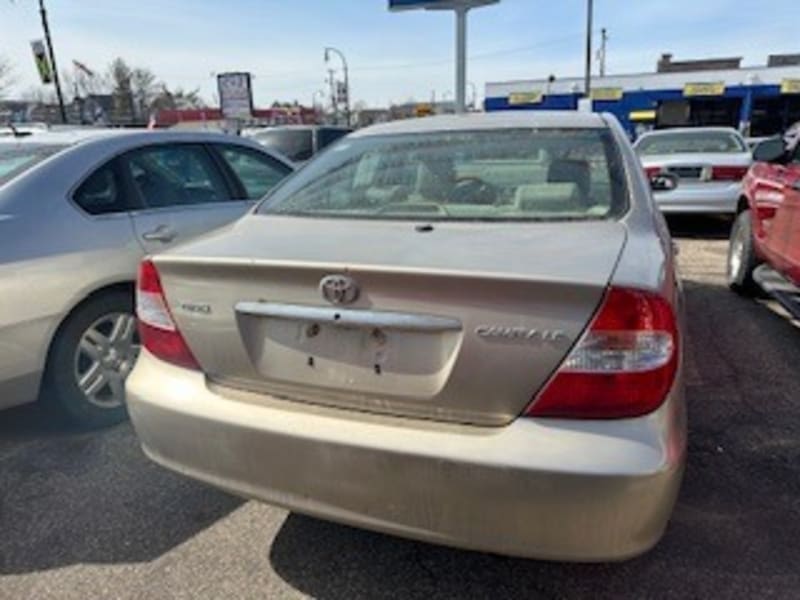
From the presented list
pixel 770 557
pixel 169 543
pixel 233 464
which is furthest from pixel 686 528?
pixel 169 543

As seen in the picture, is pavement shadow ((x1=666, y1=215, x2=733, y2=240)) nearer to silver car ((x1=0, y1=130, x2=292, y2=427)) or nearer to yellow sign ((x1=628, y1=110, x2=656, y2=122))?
silver car ((x1=0, y1=130, x2=292, y2=427))

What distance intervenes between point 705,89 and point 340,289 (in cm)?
4635

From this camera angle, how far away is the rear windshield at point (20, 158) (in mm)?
3500

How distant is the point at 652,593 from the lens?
2.33 meters

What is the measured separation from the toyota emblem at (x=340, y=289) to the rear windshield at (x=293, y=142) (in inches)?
458

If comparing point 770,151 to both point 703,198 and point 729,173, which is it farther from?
point 729,173

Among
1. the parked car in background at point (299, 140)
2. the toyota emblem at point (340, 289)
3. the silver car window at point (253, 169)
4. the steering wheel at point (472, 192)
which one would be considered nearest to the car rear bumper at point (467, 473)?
the toyota emblem at point (340, 289)

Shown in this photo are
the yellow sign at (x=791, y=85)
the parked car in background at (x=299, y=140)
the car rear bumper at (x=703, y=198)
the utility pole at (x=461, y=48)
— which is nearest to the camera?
the car rear bumper at (x=703, y=198)

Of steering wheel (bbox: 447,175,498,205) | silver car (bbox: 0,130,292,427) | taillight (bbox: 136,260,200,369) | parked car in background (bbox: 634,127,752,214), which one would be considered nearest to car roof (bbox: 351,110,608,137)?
steering wheel (bbox: 447,175,498,205)

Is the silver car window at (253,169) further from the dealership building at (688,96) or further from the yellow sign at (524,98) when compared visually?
the yellow sign at (524,98)

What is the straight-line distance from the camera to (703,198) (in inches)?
355

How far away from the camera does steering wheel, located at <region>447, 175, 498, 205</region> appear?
106 inches

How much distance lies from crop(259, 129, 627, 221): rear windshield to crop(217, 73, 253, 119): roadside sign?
23968mm

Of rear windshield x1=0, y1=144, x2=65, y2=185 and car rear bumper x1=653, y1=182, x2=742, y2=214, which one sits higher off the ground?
rear windshield x1=0, y1=144, x2=65, y2=185
